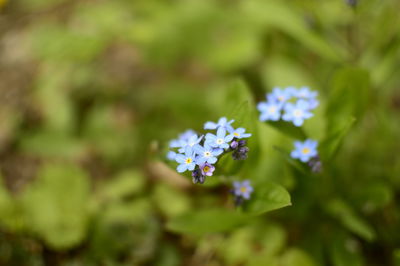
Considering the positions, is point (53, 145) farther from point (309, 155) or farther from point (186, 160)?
point (309, 155)

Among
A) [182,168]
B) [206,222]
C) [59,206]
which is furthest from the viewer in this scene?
[59,206]

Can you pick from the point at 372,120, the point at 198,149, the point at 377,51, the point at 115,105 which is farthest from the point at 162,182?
the point at 377,51

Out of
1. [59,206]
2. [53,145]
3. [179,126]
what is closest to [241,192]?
[59,206]

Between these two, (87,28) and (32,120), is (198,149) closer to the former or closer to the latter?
(32,120)

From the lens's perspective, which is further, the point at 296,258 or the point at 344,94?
the point at 296,258

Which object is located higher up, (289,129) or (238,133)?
(238,133)

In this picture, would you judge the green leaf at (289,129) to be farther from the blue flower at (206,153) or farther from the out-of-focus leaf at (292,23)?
the out-of-focus leaf at (292,23)

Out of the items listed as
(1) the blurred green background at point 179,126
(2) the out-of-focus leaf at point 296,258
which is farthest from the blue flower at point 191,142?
(2) the out-of-focus leaf at point 296,258
